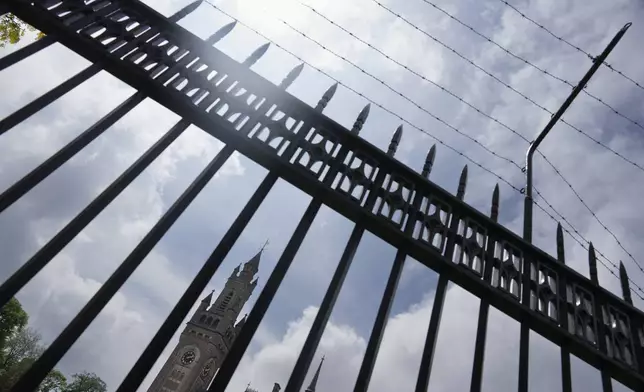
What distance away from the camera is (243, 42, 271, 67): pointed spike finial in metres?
3.64

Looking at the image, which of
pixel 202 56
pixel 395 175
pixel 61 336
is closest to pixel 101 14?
pixel 202 56

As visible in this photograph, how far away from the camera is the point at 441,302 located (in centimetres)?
294

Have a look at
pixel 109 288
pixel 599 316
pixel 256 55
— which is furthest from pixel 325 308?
pixel 599 316

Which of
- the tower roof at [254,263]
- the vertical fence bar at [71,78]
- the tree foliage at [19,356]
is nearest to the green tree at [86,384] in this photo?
the tree foliage at [19,356]

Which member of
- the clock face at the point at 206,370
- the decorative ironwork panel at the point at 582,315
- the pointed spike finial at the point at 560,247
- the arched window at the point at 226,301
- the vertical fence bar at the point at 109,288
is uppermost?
the arched window at the point at 226,301

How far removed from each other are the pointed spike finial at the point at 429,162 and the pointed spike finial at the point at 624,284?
2.19 m

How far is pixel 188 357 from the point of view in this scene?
189 feet

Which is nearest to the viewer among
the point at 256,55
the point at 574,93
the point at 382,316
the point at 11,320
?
the point at 382,316

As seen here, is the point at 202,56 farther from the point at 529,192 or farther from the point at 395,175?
the point at 529,192

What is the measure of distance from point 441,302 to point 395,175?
3.92 feet

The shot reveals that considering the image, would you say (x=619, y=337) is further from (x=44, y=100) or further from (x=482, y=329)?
(x=44, y=100)

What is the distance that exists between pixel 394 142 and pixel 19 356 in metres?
52.5

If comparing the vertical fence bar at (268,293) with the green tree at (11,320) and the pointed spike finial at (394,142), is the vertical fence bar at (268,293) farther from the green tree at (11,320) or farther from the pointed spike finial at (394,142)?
the green tree at (11,320)

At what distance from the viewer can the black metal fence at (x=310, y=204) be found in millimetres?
2604
